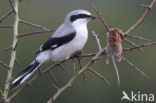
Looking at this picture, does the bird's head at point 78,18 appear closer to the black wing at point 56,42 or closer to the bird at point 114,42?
the black wing at point 56,42

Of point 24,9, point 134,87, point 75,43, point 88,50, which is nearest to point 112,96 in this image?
point 134,87

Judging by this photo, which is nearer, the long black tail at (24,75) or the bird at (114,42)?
A: the bird at (114,42)

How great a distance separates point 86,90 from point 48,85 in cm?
101

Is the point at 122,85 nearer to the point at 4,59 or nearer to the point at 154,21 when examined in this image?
the point at 4,59

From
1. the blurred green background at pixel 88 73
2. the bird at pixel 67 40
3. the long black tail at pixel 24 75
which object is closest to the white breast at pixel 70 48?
the bird at pixel 67 40

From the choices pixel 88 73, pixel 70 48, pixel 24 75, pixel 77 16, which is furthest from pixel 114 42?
pixel 88 73

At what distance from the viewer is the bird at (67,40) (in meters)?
2.34

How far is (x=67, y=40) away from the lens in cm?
248

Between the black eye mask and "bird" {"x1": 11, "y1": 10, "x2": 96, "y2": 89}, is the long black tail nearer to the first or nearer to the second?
"bird" {"x1": 11, "y1": 10, "x2": 96, "y2": 89}

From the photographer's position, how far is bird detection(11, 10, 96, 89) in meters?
2.34

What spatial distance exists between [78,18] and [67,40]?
128 mm

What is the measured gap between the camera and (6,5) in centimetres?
1107

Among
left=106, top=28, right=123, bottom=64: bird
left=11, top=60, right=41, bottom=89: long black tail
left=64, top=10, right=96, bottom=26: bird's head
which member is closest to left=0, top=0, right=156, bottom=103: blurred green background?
left=64, top=10, right=96, bottom=26: bird's head

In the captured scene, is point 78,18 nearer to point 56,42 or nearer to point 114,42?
point 56,42
